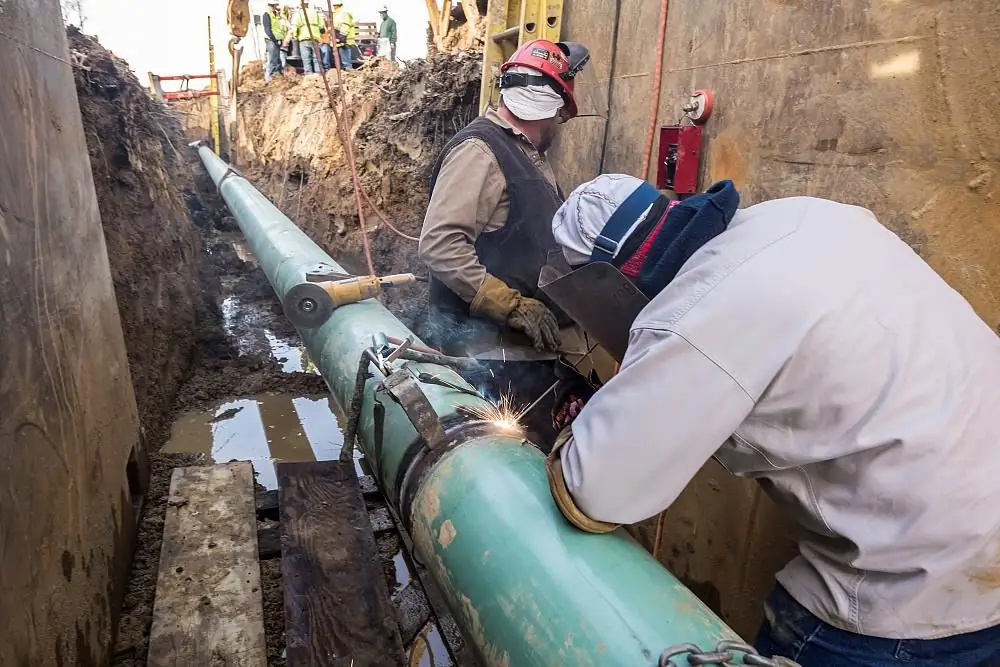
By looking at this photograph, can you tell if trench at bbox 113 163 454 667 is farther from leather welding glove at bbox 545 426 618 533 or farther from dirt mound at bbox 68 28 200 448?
leather welding glove at bbox 545 426 618 533

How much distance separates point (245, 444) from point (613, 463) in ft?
13.1

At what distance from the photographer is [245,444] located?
4.52 m

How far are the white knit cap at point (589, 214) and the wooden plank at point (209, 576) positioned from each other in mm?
1505

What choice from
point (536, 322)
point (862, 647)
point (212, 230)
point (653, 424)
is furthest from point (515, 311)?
point (212, 230)

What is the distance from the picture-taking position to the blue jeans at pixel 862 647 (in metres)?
1.24

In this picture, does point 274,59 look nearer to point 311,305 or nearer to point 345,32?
point 345,32

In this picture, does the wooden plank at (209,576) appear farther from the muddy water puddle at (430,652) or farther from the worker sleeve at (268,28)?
the worker sleeve at (268,28)

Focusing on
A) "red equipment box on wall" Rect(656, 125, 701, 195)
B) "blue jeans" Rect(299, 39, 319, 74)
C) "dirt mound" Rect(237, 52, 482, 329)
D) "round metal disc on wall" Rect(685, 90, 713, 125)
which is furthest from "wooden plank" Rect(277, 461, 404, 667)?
"blue jeans" Rect(299, 39, 319, 74)

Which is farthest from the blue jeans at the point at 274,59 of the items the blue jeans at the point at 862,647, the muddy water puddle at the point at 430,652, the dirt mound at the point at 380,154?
the blue jeans at the point at 862,647

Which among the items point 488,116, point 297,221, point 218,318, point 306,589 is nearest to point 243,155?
point 297,221

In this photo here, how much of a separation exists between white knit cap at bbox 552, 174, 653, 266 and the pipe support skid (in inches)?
22.1

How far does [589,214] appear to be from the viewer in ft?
4.57

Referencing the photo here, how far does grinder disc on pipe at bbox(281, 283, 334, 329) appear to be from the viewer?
2.93 m

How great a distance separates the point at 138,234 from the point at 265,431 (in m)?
1.71
